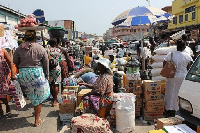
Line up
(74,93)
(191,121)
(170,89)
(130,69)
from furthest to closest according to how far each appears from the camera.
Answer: (130,69)
(170,89)
(74,93)
(191,121)

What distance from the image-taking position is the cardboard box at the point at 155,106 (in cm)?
496

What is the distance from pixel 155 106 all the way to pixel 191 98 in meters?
1.76

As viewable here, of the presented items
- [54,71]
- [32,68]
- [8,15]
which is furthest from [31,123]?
[8,15]

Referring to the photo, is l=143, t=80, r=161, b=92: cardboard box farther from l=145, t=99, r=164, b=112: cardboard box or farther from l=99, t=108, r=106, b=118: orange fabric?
l=99, t=108, r=106, b=118: orange fabric

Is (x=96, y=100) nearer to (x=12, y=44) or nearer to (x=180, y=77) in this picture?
(x=180, y=77)

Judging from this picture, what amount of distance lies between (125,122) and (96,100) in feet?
2.40

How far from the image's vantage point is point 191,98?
3307mm

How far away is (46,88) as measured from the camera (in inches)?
159

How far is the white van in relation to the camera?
318 centimetres

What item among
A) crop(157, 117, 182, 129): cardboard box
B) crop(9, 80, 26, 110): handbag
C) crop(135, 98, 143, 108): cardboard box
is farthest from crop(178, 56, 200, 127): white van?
crop(9, 80, 26, 110): handbag

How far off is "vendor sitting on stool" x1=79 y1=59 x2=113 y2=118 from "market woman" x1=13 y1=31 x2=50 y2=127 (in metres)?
0.93

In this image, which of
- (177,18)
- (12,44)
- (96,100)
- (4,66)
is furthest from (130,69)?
(177,18)

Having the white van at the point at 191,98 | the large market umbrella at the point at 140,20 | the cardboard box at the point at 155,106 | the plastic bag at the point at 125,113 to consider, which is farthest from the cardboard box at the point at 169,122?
the large market umbrella at the point at 140,20

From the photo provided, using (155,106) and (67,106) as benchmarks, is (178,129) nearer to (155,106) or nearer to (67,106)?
(155,106)
